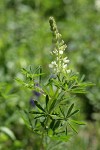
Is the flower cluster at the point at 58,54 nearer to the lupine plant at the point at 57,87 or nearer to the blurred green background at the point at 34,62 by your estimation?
the lupine plant at the point at 57,87

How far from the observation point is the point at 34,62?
11.3 feet

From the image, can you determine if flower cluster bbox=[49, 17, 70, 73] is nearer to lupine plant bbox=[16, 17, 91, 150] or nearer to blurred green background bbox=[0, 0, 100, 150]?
lupine plant bbox=[16, 17, 91, 150]

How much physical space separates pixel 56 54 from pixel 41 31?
2.06m

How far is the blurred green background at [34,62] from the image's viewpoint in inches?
104

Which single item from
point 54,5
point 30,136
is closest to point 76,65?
point 30,136

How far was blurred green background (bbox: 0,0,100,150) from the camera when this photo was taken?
8.71 ft

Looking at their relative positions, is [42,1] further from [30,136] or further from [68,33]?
[30,136]

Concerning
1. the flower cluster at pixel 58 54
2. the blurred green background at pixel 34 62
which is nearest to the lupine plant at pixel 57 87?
the flower cluster at pixel 58 54

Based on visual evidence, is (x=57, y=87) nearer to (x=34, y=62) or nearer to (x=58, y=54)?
(x=58, y=54)

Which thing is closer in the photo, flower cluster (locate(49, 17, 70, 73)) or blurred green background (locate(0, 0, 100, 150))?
flower cluster (locate(49, 17, 70, 73))

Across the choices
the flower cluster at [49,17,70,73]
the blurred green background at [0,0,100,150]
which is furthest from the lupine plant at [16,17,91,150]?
the blurred green background at [0,0,100,150]

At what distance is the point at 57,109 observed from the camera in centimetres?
160

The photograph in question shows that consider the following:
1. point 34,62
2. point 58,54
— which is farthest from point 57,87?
point 34,62

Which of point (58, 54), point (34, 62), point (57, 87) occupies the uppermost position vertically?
point (34, 62)
